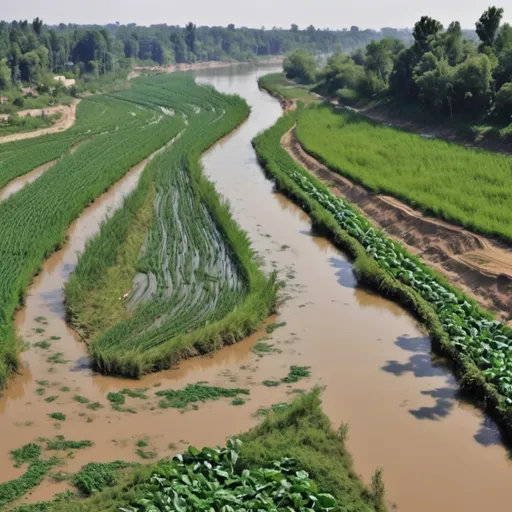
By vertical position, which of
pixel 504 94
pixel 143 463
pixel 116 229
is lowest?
pixel 143 463

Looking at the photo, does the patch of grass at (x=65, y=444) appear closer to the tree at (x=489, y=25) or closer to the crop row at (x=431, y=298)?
the crop row at (x=431, y=298)

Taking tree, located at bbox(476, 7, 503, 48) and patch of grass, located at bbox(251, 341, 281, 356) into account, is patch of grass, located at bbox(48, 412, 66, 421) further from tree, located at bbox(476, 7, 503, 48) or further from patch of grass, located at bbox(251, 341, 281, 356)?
tree, located at bbox(476, 7, 503, 48)

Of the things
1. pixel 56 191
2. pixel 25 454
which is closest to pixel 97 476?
pixel 25 454

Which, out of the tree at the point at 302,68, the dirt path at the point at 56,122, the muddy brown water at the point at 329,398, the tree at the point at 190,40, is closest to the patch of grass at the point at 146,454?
the muddy brown water at the point at 329,398

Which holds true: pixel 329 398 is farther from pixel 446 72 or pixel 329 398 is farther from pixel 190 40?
pixel 190 40

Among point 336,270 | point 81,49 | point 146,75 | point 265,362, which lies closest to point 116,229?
point 336,270

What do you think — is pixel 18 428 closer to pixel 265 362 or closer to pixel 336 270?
pixel 265 362
